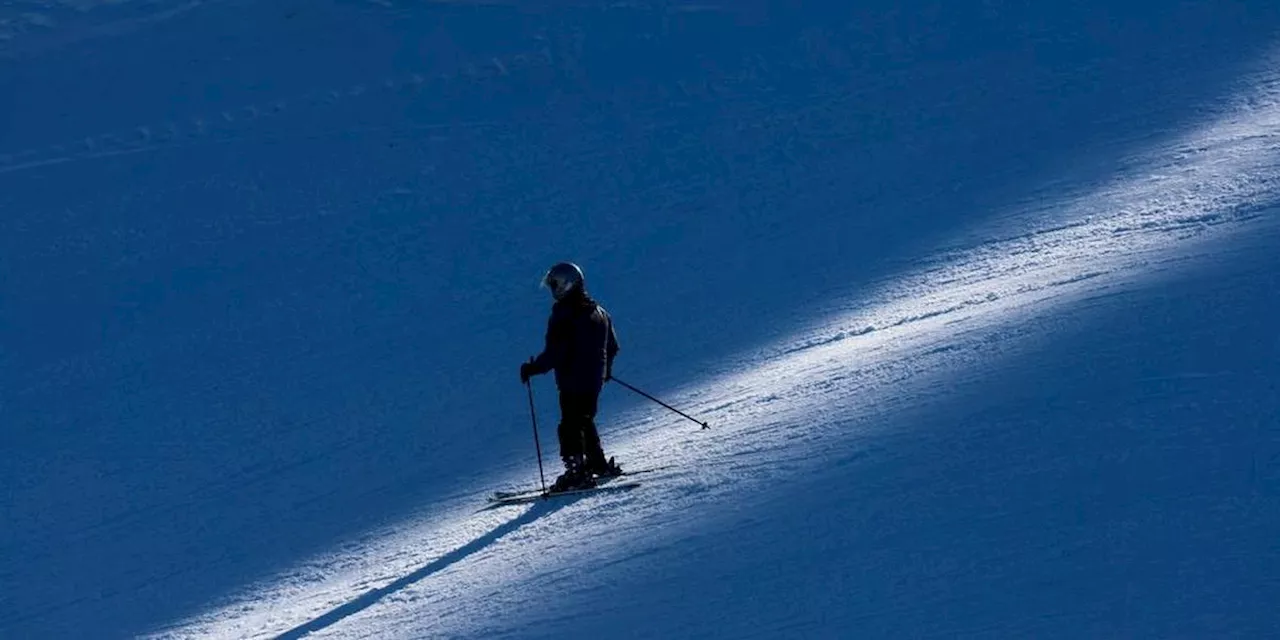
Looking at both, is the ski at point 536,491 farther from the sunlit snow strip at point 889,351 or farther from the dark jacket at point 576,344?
the dark jacket at point 576,344

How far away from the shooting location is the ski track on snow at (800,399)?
1002 centimetres

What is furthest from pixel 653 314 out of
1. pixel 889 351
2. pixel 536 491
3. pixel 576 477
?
pixel 576 477

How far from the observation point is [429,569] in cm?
1057

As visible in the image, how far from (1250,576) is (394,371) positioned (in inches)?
339

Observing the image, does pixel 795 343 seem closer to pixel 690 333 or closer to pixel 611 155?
pixel 690 333

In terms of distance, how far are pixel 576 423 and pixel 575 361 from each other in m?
0.41

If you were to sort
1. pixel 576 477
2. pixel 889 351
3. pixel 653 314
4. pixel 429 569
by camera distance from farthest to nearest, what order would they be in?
1. pixel 653 314
2. pixel 889 351
3. pixel 576 477
4. pixel 429 569

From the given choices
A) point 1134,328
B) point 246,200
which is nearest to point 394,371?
point 246,200

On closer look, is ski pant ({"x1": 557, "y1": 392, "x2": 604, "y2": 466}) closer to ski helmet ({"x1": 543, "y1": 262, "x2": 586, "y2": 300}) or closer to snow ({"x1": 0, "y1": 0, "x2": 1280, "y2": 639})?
snow ({"x1": 0, "y1": 0, "x2": 1280, "y2": 639})

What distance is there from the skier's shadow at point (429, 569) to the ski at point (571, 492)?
0.13 ft

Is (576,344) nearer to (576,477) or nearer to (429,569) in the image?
(576,477)

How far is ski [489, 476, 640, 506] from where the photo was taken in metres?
11.0

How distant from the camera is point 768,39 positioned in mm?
21188

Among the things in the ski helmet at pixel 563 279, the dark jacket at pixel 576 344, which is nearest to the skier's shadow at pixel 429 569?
the dark jacket at pixel 576 344
